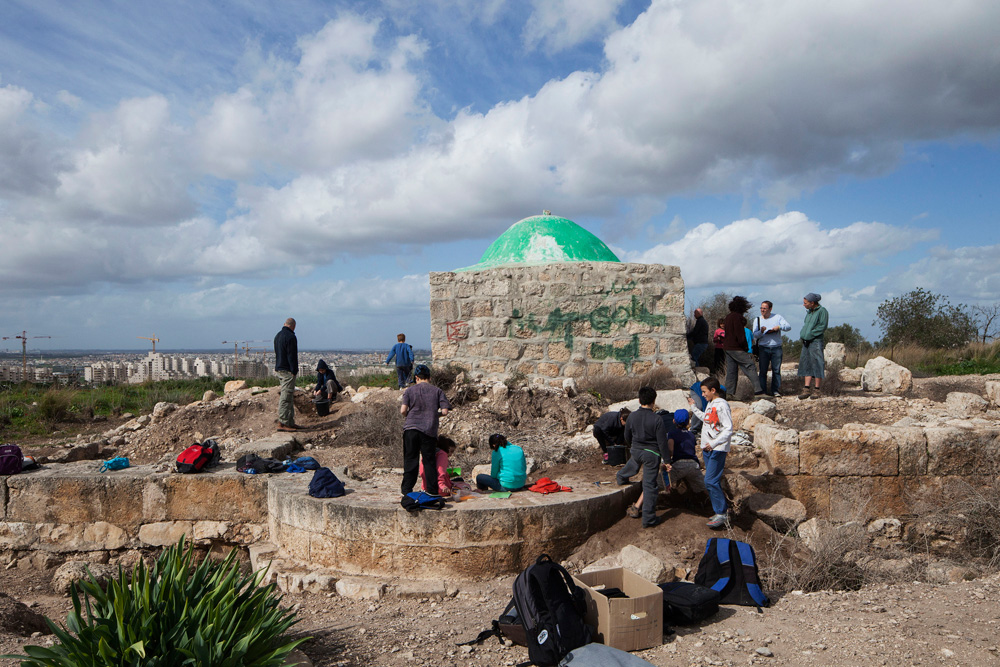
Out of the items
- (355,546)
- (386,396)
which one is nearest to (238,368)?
(386,396)

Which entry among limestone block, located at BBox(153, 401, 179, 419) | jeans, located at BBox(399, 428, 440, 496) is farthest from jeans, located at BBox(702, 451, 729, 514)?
limestone block, located at BBox(153, 401, 179, 419)

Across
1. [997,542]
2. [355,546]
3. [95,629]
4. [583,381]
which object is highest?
[583,381]

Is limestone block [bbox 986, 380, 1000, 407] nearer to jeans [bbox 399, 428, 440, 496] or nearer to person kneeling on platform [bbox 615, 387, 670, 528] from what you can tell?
person kneeling on platform [bbox 615, 387, 670, 528]

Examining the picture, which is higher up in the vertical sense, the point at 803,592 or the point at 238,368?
the point at 238,368

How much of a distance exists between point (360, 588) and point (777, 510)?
4.09 metres

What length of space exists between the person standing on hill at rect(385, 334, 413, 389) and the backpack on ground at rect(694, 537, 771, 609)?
7.32 metres

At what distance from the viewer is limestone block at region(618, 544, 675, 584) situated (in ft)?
15.5

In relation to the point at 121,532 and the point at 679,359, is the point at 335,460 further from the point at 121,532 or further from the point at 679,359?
the point at 679,359

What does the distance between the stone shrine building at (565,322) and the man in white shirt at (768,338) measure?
4.37 feet

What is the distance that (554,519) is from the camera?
17.6ft

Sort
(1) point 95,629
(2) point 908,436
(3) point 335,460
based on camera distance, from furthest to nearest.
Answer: (3) point 335,460 < (2) point 908,436 < (1) point 95,629

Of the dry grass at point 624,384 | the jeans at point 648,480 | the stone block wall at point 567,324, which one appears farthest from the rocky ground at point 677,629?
the stone block wall at point 567,324

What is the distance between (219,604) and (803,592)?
162 inches

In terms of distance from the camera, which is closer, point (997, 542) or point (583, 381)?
point (997, 542)
